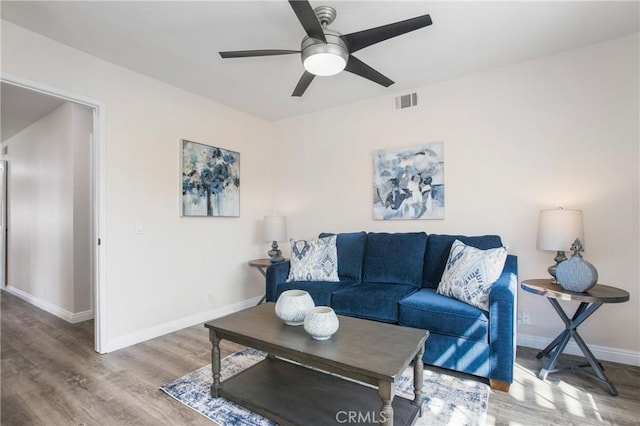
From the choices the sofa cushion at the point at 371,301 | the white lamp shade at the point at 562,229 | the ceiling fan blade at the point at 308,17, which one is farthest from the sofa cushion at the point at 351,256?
the ceiling fan blade at the point at 308,17

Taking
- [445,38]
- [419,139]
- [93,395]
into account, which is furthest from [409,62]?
[93,395]

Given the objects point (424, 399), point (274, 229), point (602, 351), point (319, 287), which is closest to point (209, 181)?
point (274, 229)

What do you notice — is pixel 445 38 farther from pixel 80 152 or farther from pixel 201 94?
pixel 80 152

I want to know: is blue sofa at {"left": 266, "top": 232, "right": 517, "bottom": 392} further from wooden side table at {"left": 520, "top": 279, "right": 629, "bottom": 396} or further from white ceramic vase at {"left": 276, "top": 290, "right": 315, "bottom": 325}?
white ceramic vase at {"left": 276, "top": 290, "right": 315, "bottom": 325}

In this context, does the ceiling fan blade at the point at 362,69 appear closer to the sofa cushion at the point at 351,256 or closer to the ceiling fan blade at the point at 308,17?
the ceiling fan blade at the point at 308,17

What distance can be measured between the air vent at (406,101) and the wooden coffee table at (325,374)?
2.43 m

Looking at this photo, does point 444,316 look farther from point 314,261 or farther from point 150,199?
point 150,199

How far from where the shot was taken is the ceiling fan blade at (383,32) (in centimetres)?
170

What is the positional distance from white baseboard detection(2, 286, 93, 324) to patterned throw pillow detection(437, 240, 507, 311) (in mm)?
3790

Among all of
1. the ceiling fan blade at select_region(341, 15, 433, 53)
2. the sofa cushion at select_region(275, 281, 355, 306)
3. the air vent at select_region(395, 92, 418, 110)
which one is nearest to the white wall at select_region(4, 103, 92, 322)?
the sofa cushion at select_region(275, 281, 355, 306)

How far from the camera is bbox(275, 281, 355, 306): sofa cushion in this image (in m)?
2.79

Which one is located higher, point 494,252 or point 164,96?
point 164,96

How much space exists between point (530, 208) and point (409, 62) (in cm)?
166

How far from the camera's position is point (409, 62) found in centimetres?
282
